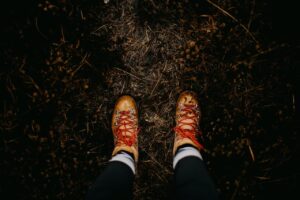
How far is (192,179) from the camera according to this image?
1459 mm

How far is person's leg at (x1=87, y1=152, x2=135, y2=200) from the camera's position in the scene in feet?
4.83

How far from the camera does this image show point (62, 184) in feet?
6.18

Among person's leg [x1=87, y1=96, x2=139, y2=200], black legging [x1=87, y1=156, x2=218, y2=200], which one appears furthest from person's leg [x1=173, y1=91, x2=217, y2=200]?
person's leg [x1=87, y1=96, x2=139, y2=200]

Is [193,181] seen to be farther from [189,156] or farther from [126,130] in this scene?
[126,130]

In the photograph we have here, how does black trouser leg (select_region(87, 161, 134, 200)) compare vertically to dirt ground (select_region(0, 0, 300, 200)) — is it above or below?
below

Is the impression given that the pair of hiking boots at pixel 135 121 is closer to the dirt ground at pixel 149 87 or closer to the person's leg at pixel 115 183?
the dirt ground at pixel 149 87

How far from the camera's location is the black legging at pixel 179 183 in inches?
55.7

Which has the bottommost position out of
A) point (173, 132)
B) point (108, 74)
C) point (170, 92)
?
point (173, 132)

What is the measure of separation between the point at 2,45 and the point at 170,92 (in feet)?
3.69

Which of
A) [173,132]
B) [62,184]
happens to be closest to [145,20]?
[173,132]

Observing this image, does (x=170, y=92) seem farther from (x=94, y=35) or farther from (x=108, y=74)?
(x=94, y=35)

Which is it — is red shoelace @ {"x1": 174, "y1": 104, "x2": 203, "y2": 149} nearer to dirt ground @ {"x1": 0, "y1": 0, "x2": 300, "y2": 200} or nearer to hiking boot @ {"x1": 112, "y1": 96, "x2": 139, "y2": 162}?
dirt ground @ {"x1": 0, "y1": 0, "x2": 300, "y2": 200}

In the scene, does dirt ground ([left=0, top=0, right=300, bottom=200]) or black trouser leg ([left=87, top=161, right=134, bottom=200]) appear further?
dirt ground ([left=0, top=0, right=300, bottom=200])

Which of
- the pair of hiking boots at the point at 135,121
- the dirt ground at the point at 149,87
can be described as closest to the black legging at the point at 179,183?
the pair of hiking boots at the point at 135,121
